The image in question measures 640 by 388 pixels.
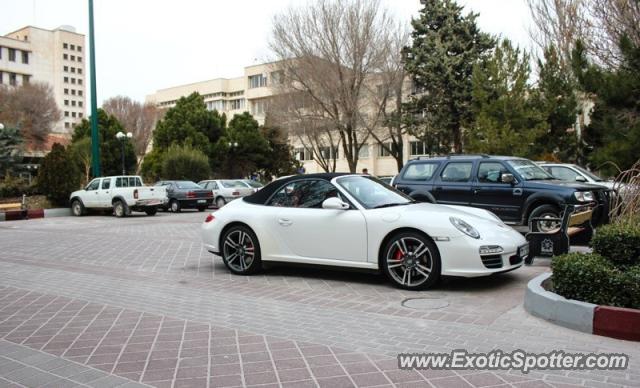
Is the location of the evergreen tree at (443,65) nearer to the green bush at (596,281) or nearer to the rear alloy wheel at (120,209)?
the rear alloy wheel at (120,209)

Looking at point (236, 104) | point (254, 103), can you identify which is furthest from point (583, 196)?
point (236, 104)

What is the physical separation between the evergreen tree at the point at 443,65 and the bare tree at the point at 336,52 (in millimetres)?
2570

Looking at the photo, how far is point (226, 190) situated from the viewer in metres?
27.0

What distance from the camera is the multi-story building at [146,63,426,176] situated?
59344 mm

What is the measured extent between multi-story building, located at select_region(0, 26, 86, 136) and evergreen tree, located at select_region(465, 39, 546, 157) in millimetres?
97436

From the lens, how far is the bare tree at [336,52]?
99.1ft

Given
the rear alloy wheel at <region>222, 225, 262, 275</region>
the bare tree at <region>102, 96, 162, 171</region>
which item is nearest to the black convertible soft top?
the rear alloy wheel at <region>222, 225, 262, 275</region>

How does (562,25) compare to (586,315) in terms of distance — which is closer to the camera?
(586,315)

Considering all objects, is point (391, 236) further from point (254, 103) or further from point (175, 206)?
point (254, 103)

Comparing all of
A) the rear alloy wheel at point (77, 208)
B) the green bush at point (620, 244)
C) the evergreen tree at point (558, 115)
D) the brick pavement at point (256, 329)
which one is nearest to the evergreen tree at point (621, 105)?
the brick pavement at point (256, 329)

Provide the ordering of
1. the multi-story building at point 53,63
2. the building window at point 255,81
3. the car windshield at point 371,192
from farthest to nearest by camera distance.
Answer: the multi-story building at point 53,63 < the building window at point 255,81 < the car windshield at point 371,192

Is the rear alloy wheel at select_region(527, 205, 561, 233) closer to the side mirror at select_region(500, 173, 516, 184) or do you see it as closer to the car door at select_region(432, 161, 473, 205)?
the side mirror at select_region(500, 173, 516, 184)

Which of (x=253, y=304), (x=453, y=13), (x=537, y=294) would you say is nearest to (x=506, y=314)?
(x=537, y=294)

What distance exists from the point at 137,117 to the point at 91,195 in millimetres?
50801
